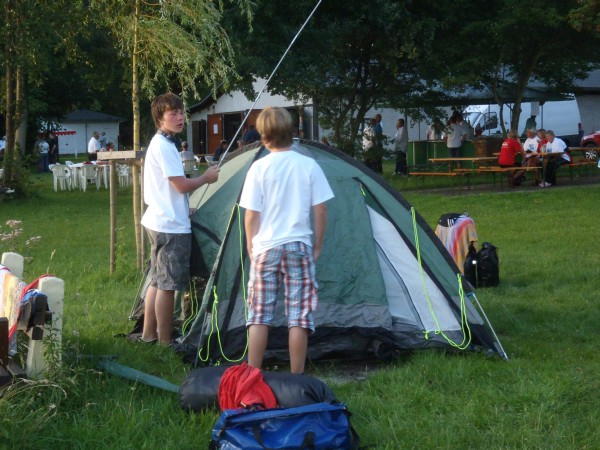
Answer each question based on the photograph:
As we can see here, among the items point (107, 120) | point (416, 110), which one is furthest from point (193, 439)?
point (107, 120)

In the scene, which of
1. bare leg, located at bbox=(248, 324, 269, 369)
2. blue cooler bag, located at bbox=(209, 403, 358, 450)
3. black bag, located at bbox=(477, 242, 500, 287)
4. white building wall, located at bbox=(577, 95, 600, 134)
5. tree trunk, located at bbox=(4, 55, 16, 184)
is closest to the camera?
blue cooler bag, located at bbox=(209, 403, 358, 450)

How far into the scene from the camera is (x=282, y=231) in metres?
5.34

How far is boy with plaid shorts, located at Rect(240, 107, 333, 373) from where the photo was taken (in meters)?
5.35

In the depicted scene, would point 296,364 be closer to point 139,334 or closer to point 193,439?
point 193,439

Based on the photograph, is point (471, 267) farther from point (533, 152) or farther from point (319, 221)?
point (533, 152)

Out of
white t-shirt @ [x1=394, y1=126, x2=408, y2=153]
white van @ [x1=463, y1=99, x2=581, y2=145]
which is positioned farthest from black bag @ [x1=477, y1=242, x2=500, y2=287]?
white van @ [x1=463, y1=99, x2=581, y2=145]

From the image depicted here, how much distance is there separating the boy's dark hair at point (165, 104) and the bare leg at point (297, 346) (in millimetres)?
1912

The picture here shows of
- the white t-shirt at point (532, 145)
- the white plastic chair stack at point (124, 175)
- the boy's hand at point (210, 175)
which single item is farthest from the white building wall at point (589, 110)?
the boy's hand at point (210, 175)

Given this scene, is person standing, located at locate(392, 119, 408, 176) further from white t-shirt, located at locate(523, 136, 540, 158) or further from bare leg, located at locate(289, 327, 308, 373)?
bare leg, located at locate(289, 327, 308, 373)

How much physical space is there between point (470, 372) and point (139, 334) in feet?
8.30

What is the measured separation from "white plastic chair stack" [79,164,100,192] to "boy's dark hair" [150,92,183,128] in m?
19.3

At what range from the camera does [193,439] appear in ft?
15.4

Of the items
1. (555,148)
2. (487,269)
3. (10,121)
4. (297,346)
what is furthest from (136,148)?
(555,148)

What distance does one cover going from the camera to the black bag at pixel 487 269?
8.98 metres
